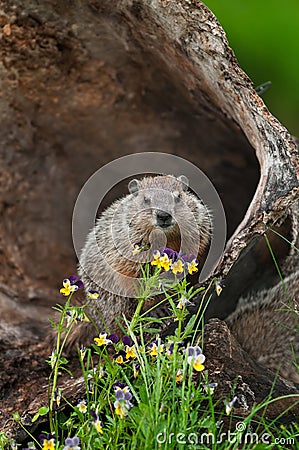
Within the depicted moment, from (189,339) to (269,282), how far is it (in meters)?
0.74

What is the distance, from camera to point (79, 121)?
4859mm

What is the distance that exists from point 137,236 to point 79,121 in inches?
60.0

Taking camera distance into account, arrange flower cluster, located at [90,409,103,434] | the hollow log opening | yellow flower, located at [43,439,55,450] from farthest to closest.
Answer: the hollow log opening
yellow flower, located at [43,439,55,450]
flower cluster, located at [90,409,103,434]

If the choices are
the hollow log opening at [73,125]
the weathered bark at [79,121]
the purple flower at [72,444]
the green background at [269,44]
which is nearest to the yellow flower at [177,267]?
the purple flower at [72,444]

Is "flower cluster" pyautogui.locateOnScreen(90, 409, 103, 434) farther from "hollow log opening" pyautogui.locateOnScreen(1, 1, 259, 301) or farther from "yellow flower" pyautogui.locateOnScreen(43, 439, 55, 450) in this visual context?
"hollow log opening" pyautogui.locateOnScreen(1, 1, 259, 301)

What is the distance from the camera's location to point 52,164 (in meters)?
5.00

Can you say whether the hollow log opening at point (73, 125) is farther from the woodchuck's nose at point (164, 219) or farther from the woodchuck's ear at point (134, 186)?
the woodchuck's nose at point (164, 219)

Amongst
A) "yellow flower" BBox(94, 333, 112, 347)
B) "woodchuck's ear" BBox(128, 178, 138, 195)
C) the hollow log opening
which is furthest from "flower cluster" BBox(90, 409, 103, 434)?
the hollow log opening

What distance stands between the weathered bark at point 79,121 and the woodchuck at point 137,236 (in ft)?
0.87

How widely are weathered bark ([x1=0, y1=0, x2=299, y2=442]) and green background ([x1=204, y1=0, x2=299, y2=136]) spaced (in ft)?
5.02

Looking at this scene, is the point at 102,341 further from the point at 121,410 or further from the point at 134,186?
the point at 134,186

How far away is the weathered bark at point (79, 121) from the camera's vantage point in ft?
12.4

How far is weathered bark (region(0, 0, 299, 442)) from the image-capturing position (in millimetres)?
3785

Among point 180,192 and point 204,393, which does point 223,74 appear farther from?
point 204,393
